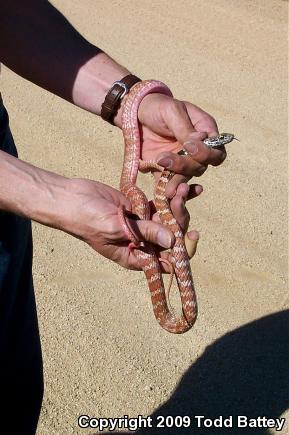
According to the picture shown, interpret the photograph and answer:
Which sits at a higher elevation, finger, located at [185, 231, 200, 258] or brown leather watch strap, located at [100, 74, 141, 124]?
brown leather watch strap, located at [100, 74, 141, 124]

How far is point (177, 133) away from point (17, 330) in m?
1.03

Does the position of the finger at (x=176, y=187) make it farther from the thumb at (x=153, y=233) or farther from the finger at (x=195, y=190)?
the thumb at (x=153, y=233)

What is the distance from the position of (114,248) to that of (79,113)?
478cm

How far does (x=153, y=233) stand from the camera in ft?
9.57

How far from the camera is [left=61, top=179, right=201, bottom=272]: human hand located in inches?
107

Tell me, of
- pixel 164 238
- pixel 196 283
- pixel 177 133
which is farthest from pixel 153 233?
pixel 196 283

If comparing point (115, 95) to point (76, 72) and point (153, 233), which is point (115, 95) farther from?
point (153, 233)

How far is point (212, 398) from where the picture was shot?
4.61 metres

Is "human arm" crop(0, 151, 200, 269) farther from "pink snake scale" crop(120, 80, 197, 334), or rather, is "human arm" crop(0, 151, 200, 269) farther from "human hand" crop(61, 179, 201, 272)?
"pink snake scale" crop(120, 80, 197, 334)

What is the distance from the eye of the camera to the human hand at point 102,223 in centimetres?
271

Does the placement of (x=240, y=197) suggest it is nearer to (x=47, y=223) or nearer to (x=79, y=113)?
(x=79, y=113)

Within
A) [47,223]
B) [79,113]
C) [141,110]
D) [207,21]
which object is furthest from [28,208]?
[207,21]

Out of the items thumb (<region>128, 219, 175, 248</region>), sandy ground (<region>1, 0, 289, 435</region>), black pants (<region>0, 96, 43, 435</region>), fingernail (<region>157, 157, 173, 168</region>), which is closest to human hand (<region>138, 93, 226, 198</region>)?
fingernail (<region>157, 157, 173, 168</region>)

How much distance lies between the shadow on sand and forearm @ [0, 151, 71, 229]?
2.08 metres
